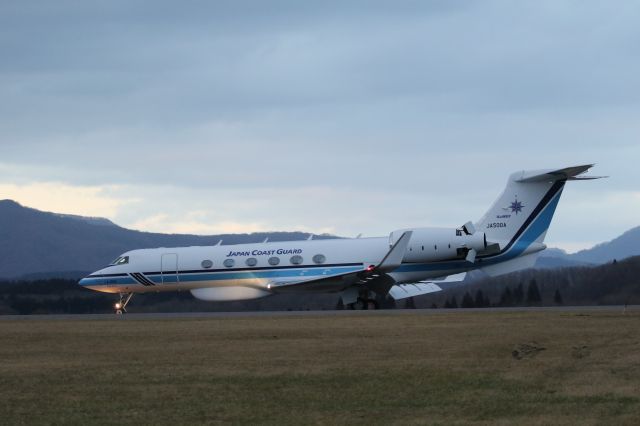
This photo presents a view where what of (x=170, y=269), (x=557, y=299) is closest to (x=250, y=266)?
(x=170, y=269)

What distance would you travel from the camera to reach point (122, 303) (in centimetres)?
4703

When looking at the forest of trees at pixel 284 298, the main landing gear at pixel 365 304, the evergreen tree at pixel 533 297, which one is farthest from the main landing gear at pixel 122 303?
the evergreen tree at pixel 533 297

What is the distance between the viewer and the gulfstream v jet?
4191 centimetres

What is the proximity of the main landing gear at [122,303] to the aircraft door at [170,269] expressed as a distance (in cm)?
248

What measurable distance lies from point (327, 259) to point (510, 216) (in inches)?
316

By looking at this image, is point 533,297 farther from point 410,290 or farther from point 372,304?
point 372,304

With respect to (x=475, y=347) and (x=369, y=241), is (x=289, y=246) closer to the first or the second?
(x=369, y=241)

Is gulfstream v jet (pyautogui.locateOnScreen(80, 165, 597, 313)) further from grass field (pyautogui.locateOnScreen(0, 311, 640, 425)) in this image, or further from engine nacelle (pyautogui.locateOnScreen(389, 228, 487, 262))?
grass field (pyautogui.locateOnScreen(0, 311, 640, 425))

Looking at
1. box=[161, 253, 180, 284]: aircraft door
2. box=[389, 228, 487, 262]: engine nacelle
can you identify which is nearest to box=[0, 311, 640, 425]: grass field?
box=[389, 228, 487, 262]: engine nacelle

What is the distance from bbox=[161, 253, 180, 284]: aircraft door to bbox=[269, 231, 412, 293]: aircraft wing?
447cm

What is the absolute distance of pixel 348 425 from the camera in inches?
574

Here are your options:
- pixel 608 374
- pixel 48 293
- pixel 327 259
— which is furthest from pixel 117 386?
pixel 48 293

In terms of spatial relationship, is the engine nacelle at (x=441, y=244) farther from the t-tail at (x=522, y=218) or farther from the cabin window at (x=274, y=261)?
the cabin window at (x=274, y=261)

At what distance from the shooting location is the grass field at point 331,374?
15547 mm
